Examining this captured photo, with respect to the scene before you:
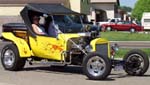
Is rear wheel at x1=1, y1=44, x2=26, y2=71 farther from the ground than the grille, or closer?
closer

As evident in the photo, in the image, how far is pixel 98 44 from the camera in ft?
44.0

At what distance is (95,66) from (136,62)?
4.85 ft

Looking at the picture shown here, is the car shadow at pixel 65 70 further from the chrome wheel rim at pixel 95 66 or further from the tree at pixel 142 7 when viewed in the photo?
the tree at pixel 142 7

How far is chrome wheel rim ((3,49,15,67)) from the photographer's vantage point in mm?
14669

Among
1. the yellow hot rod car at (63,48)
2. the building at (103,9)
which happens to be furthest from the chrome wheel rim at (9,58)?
the building at (103,9)

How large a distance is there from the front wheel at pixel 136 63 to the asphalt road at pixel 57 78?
0.62 ft

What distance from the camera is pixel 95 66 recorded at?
41.6ft

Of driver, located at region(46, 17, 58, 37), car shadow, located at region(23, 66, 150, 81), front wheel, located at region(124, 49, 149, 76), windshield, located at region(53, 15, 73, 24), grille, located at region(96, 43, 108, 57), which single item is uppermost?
A: windshield, located at region(53, 15, 73, 24)

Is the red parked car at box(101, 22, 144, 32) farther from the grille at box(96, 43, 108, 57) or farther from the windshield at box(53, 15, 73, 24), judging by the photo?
the grille at box(96, 43, 108, 57)

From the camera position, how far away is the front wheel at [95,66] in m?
12.5

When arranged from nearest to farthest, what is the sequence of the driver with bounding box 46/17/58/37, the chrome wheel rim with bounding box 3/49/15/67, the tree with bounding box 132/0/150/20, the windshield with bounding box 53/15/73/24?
the driver with bounding box 46/17/58/37 < the windshield with bounding box 53/15/73/24 < the chrome wheel rim with bounding box 3/49/15/67 < the tree with bounding box 132/0/150/20

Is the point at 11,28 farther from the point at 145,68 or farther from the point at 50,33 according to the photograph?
the point at 145,68

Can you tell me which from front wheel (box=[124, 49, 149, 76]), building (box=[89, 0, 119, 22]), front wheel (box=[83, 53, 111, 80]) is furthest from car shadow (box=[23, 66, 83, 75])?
building (box=[89, 0, 119, 22])

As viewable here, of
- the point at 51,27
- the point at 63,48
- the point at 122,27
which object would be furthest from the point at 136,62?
the point at 122,27
